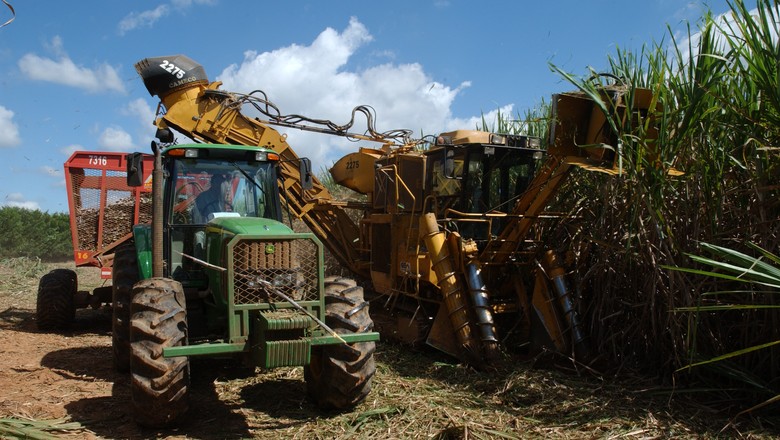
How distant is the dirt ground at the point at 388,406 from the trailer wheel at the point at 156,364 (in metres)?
0.22

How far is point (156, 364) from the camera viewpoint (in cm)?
433

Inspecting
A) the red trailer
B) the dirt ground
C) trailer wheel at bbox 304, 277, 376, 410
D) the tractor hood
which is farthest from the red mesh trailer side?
trailer wheel at bbox 304, 277, 376, 410

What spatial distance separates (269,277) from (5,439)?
75.0 inches

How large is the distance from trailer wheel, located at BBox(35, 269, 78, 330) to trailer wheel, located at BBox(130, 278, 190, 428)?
420 centimetres

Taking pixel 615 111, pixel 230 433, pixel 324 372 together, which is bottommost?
pixel 230 433

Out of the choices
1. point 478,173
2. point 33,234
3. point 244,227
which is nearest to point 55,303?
point 244,227

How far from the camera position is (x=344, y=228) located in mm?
9398

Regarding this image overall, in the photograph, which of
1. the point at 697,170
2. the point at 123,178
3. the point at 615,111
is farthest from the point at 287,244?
the point at 123,178

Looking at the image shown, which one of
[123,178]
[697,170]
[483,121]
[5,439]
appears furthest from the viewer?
[483,121]

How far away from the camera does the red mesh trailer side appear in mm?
8930

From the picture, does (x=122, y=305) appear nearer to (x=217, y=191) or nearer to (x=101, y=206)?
(x=217, y=191)

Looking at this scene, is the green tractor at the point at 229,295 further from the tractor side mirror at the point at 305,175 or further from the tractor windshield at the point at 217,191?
the tractor side mirror at the point at 305,175

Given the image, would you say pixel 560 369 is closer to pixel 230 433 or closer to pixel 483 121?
pixel 230 433

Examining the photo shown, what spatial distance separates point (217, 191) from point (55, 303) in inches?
144
